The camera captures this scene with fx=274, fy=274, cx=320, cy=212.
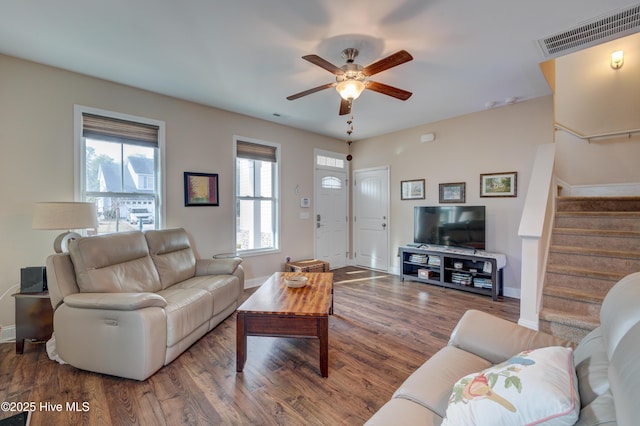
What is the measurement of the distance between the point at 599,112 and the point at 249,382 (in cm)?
558

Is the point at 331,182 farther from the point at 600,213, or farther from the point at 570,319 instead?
the point at 570,319

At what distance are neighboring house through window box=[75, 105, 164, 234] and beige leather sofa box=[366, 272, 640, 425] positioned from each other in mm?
3418

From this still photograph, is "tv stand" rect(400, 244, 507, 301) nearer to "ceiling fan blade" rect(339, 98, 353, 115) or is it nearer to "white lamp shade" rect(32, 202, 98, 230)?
"ceiling fan blade" rect(339, 98, 353, 115)

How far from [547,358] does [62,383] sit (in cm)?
290

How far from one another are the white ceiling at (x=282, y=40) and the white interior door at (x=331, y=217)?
215 cm

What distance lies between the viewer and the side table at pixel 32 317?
2320 millimetres

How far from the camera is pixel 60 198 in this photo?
2.81 metres

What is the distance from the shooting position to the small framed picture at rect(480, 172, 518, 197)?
3824 millimetres

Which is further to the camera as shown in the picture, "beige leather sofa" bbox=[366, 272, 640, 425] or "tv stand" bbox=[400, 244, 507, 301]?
"tv stand" bbox=[400, 244, 507, 301]

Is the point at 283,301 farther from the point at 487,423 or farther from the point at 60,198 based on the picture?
the point at 60,198

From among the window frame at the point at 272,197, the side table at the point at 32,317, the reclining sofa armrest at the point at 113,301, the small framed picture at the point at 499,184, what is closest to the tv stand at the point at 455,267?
the small framed picture at the point at 499,184

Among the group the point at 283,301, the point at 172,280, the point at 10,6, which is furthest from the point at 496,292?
the point at 10,6

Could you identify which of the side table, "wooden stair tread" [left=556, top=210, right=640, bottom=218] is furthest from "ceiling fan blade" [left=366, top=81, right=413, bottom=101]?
the side table

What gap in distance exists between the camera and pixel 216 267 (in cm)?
329
